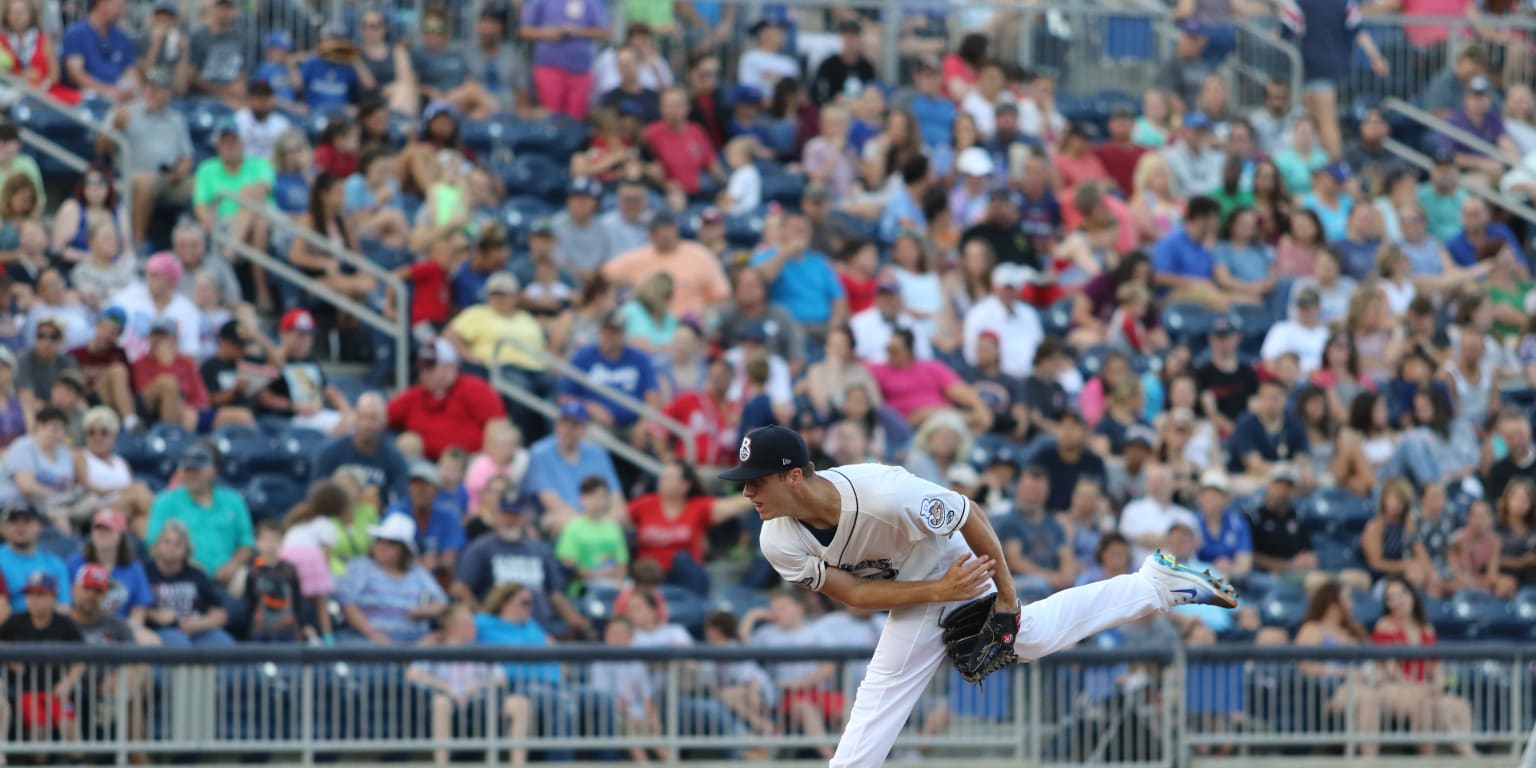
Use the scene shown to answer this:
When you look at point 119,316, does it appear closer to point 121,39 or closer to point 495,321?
point 495,321

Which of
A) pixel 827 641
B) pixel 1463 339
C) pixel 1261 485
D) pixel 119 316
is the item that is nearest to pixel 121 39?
pixel 119 316

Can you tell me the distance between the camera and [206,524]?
14344 millimetres

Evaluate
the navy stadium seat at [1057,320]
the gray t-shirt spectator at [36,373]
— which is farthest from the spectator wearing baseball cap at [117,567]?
the navy stadium seat at [1057,320]

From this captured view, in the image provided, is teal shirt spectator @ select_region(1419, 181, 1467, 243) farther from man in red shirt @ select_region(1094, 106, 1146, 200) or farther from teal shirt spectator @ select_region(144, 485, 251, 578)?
teal shirt spectator @ select_region(144, 485, 251, 578)

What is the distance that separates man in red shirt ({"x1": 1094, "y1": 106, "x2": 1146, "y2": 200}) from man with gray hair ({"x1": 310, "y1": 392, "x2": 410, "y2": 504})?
771cm

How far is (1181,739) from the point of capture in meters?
14.0

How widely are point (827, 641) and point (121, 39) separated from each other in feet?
24.9

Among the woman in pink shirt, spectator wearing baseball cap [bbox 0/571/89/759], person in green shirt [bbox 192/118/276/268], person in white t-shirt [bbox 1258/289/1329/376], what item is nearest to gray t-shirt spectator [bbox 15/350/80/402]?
spectator wearing baseball cap [bbox 0/571/89/759]

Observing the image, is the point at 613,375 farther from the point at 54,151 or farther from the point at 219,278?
the point at 54,151

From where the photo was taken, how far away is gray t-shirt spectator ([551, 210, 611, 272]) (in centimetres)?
1805

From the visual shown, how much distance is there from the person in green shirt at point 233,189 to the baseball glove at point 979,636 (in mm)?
8277

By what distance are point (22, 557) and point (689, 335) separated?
16.2 ft

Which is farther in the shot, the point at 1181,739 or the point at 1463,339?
the point at 1463,339

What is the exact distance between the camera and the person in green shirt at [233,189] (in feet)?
55.7
